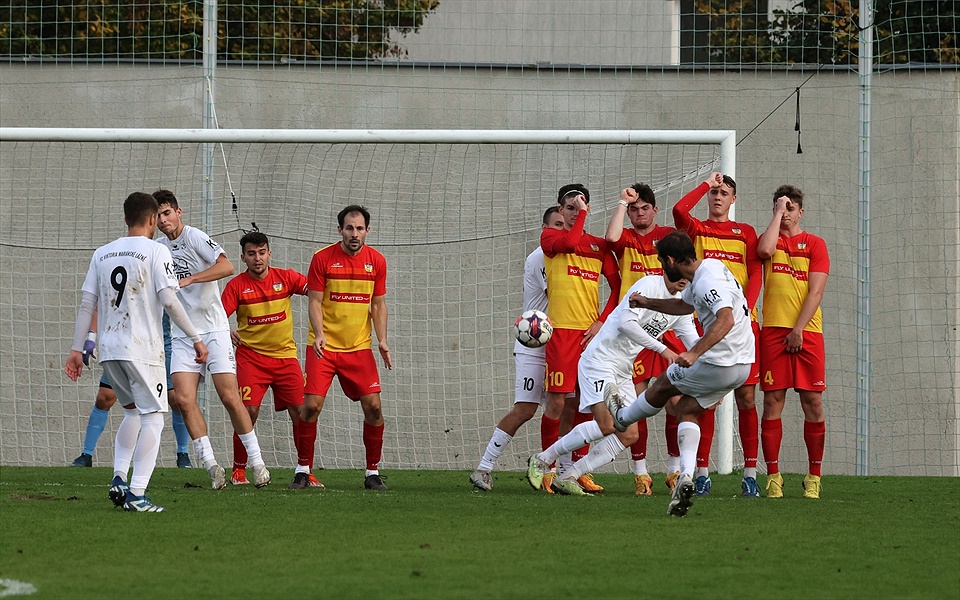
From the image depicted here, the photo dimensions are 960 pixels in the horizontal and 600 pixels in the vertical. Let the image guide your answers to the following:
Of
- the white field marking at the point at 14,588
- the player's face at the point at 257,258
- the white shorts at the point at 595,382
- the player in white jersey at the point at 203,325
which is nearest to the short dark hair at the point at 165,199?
the player in white jersey at the point at 203,325

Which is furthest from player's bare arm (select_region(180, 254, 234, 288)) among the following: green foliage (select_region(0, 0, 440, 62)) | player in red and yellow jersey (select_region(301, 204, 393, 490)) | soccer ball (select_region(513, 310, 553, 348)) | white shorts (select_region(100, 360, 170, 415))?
green foliage (select_region(0, 0, 440, 62))

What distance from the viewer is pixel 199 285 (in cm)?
894

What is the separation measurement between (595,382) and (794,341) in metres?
1.48

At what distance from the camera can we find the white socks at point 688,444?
696 centimetres

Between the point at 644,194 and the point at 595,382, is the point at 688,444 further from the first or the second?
the point at 644,194

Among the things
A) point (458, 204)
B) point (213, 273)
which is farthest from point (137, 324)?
point (458, 204)

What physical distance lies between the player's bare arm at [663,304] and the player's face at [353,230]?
242 centimetres

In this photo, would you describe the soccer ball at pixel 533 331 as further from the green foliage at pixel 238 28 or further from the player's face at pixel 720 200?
the green foliage at pixel 238 28

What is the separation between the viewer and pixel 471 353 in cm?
1256

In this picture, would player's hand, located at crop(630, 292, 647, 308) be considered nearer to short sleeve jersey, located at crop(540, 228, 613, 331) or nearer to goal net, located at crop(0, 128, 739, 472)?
short sleeve jersey, located at crop(540, 228, 613, 331)

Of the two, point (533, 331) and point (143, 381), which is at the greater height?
point (533, 331)

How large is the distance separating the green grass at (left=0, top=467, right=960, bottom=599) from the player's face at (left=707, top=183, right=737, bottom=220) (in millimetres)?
1936

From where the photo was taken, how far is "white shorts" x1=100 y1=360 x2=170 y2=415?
6742 millimetres

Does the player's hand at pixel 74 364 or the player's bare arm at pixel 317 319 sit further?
the player's bare arm at pixel 317 319
